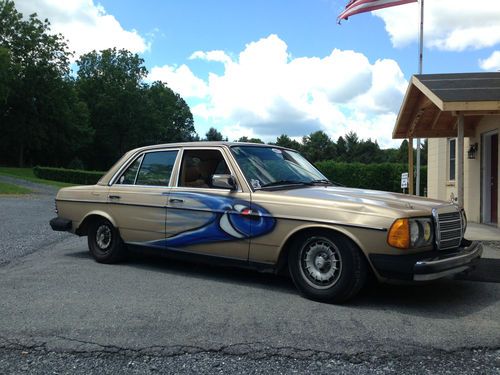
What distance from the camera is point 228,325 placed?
14.0 ft

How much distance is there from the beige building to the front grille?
203 inches

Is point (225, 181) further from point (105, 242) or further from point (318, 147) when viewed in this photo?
point (318, 147)

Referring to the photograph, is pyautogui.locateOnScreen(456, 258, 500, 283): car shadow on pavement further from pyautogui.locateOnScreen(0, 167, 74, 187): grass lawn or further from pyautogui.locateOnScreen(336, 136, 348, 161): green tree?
pyautogui.locateOnScreen(336, 136, 348, 161): green tree

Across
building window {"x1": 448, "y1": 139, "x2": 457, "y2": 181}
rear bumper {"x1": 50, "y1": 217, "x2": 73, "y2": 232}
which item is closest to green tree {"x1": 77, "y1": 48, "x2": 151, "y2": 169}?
building window {"x1": 448, "y1": 139, "x2": 457, "y2": 181}

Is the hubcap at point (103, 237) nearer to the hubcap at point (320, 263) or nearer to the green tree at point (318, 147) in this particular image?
the hubcap at point (320, 263)

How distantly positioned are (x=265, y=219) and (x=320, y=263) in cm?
76

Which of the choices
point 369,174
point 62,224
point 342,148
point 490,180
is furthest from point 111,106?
point 62,224

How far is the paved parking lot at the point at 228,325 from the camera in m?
3.53

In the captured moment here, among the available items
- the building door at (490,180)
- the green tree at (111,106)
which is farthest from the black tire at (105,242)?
the green tree at (111,106)

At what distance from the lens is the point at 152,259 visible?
23.9ft

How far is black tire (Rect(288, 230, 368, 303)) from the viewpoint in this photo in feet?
15.6

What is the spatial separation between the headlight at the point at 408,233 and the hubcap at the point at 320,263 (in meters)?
0.56

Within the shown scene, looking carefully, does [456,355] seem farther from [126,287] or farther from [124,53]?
[124,53]

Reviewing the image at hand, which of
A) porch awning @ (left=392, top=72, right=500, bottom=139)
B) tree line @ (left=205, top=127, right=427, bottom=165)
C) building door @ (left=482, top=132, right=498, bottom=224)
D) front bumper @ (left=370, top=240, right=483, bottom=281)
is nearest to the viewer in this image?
front bumper @ (left=370, top=240, right=483, bottom=281)
